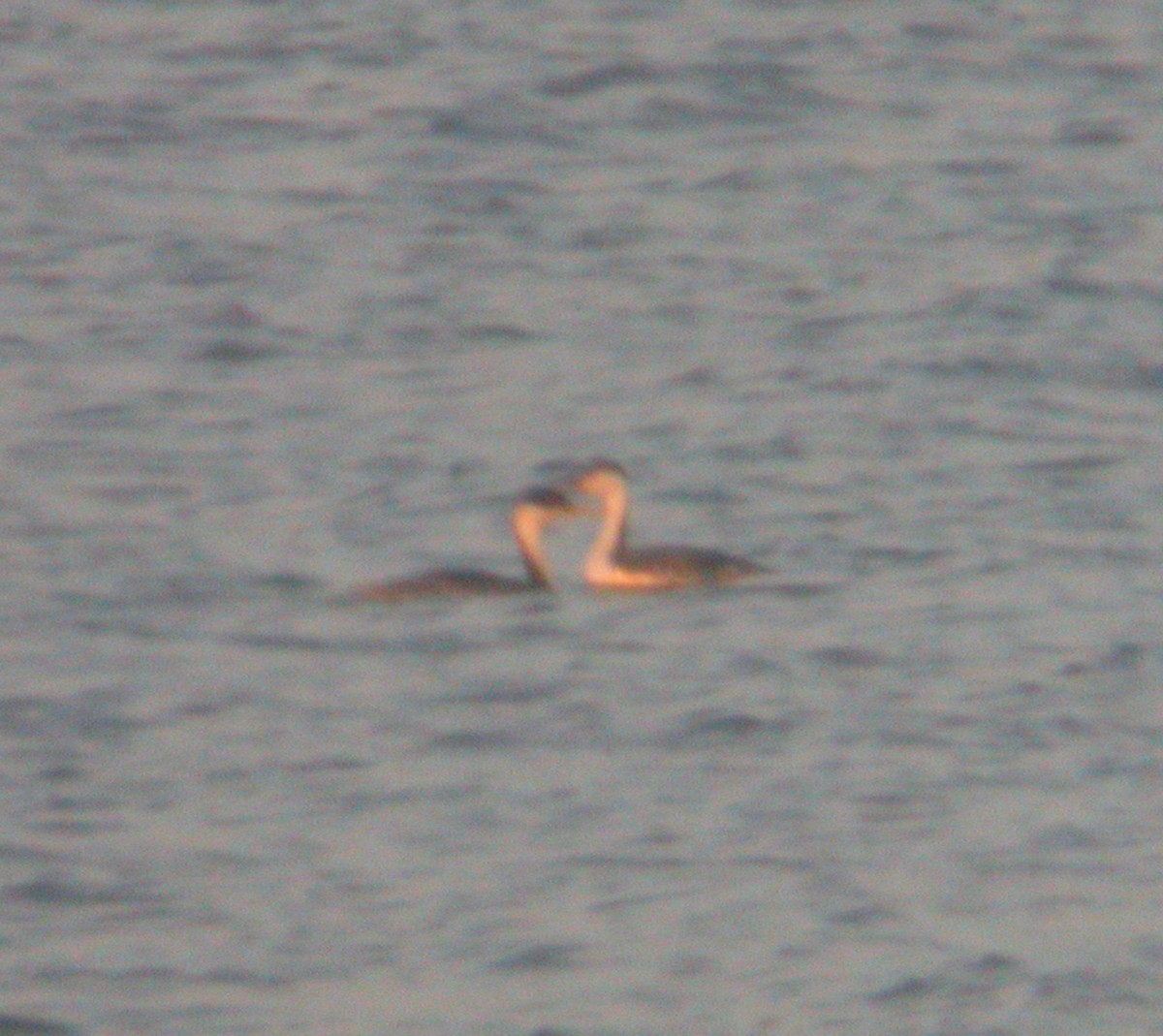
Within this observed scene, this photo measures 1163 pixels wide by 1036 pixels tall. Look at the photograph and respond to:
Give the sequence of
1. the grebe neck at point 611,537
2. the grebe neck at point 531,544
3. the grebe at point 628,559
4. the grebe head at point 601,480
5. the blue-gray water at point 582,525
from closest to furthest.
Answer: the blue-gray water at point 582,525, the grebe at point 628,559, the grebe neck at point 531,544, the grebe neck at point 611,537, the grebe head at point 601,480

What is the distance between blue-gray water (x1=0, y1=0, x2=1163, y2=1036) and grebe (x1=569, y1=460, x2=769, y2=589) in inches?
6.1

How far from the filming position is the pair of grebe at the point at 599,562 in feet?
59.7

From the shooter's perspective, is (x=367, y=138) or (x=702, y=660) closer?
(x=702, y=660)

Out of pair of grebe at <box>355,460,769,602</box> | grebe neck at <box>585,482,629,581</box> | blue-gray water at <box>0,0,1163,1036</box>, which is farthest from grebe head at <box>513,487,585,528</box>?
blue-gray water at <box>0,0,1163,1036</box>

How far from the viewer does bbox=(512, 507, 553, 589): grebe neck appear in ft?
62.2

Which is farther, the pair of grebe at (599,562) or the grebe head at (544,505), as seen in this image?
the grebe head at (544,505)

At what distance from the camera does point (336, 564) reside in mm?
18828

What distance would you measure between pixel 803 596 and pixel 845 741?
259cm

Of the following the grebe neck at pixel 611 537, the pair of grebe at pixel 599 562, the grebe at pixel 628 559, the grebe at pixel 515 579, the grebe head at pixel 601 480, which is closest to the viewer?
the grebe at pixel 515 579

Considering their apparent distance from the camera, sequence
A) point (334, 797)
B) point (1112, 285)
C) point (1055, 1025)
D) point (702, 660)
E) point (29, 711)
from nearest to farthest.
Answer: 1. point (1055, 1025)
2. point (334, 797)
3. point (29, 711)
4. point (702, 660)
5. point (1112, 285)

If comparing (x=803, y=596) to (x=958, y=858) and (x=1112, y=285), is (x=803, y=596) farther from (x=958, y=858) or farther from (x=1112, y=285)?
(x=1112, y=285)

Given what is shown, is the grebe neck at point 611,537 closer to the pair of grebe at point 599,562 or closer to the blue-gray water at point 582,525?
the pair of grebe at point 599,562

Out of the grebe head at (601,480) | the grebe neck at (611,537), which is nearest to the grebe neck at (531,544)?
the grebe neck at (611,537)

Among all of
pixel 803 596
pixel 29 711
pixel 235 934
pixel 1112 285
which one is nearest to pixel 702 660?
pixel 803 596
